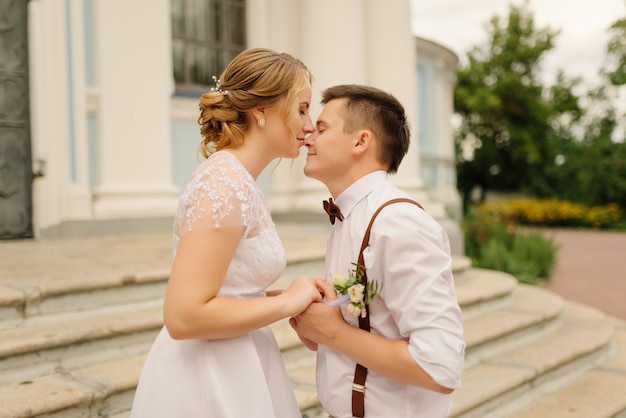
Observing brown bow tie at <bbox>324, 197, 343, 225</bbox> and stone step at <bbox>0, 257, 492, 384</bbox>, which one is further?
stone step at <bbox>0, 257, 492, 384</bbox>

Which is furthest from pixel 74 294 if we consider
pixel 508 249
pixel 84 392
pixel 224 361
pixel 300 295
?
pixel 508 249

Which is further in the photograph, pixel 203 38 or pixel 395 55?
pixel 203 38

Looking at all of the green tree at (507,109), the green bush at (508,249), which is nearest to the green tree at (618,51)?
the green tree at (507,109)

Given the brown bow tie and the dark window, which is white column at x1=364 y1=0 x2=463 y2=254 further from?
the brown bow tie

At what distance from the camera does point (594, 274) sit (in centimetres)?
908

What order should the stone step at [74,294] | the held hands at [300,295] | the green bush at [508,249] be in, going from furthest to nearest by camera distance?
the green bush at [508,249], the stone step at [74,294], the held hands at [300,295]

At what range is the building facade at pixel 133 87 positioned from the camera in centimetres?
579

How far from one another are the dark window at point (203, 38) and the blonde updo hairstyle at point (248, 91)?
5774mm

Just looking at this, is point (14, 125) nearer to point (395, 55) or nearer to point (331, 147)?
point (395, 55)

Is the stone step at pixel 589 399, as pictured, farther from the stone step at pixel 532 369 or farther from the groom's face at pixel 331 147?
the groom's face at pixel 331 147

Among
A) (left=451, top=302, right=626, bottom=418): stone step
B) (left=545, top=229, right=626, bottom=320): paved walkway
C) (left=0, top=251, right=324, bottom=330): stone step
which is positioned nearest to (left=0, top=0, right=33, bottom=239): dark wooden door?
(left=0, top=251, right=324, bottom=330): stone step

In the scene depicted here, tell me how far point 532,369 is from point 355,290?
2.81 meters

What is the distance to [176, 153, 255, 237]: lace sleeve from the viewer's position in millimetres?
1458

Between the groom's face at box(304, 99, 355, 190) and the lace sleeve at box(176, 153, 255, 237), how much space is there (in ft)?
0.66
